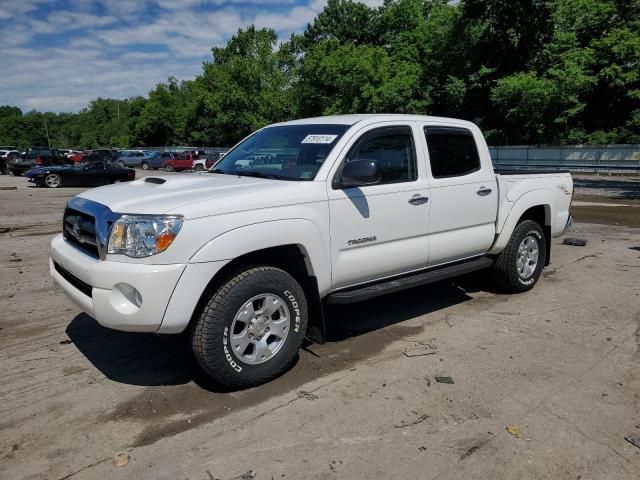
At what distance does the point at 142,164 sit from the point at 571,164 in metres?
33.3

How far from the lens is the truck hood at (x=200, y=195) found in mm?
3414

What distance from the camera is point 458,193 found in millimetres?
5047

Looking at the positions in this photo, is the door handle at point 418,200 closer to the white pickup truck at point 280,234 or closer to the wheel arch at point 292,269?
the white pickup truck at point 280,234

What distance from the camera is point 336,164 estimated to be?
13.6ft

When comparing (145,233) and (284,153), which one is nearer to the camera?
(145,233)

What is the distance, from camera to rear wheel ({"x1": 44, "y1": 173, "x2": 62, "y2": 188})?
72.2 feet

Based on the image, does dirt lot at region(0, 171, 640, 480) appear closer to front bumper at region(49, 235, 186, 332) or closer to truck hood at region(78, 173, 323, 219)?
front bumper at region(49, 235, 186, 332)

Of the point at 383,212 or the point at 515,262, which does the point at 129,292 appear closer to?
the point at 383,212

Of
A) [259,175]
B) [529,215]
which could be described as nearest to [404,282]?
[259,175]

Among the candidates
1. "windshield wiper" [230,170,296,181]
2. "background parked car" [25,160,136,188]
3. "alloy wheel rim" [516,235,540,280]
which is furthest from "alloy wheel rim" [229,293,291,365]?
"background parked car" [25,160,136,188]

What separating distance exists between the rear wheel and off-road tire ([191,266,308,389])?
21.3m

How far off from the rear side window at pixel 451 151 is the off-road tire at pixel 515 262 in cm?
99

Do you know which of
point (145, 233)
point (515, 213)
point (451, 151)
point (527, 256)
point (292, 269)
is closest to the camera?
point (145, 233)

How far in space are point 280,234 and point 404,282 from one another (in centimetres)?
140
